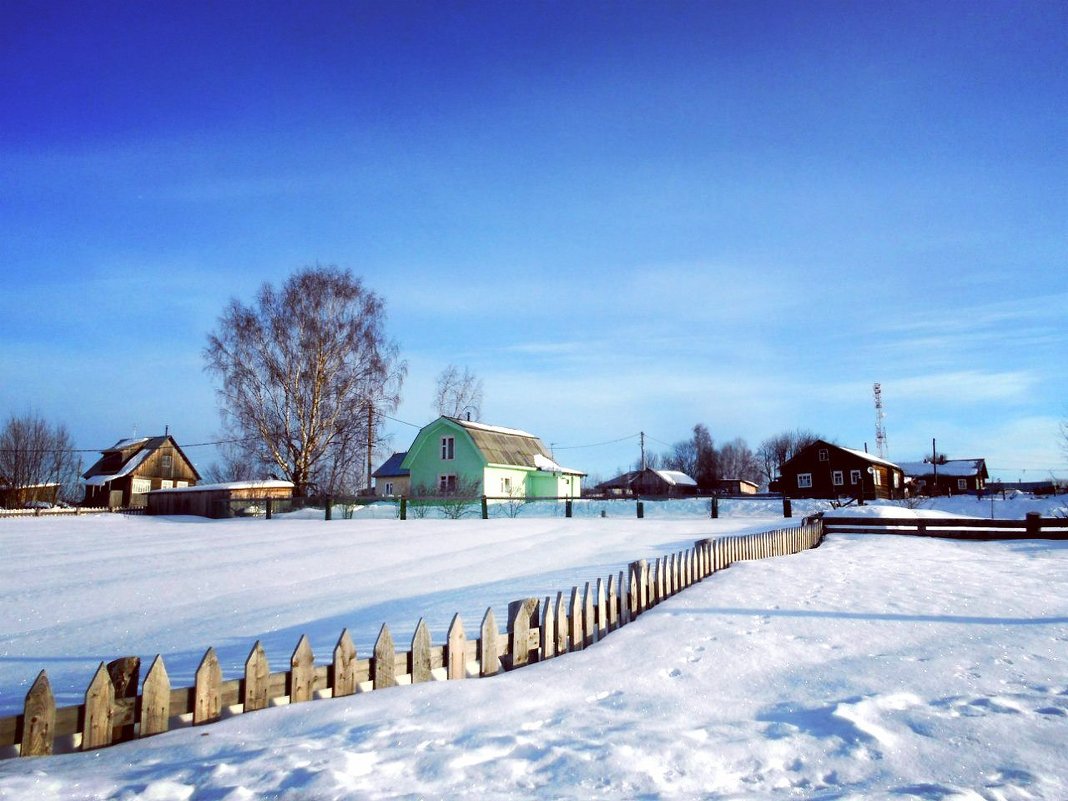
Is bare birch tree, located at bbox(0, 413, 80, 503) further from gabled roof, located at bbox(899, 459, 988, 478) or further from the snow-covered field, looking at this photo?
gabled roof, located at bbox(899, 459, 988, 478)

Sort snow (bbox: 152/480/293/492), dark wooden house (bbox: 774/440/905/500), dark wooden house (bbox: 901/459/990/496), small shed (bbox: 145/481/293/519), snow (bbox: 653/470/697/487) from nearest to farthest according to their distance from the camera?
1. small shed (bbox: 145/481/293/519)
2. snow (bbox: 152/480/293/492)
3. dark wooden house (bbox: 774/440/905/500)
4. snow (bbox: 653/470/697/487)
5. dark wooden house (bbox: 901/459/990/496)

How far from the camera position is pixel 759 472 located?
113 meters

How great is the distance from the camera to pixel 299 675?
3912 millimetres

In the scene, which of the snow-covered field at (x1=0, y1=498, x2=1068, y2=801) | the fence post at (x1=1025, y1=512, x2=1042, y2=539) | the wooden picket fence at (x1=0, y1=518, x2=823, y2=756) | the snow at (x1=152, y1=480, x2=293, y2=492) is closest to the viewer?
the snow-covered field at (x1=0, y1=498, x2=1068, y2=801)

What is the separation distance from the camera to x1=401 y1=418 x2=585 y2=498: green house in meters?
41.5

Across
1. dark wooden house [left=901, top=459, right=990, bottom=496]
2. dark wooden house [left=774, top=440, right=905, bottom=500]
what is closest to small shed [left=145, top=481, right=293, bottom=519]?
dark wooden house [left=774, top=440, right=905, bottom=500]

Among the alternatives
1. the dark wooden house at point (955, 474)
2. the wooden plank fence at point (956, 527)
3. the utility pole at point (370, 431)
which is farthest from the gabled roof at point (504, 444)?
the dark wooden house at point (955, 474)

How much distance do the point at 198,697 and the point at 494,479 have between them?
39.1 meters

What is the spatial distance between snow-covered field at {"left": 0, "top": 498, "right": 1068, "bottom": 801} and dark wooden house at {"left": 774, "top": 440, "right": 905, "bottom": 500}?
52.7 m

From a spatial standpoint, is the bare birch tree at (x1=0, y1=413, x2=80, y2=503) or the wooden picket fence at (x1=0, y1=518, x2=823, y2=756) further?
the bare birch tree at (x1=0, y1=413, x2=80, y2=503)

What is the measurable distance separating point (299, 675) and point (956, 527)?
679 inches

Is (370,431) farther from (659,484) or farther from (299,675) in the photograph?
(659,484)

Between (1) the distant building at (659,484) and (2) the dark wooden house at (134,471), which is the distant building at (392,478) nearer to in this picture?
(2) the dark wooden house at (134,471)

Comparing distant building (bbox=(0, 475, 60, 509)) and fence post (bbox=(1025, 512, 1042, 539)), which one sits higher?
distant building (bbox=(0, 475, 60, 509))
